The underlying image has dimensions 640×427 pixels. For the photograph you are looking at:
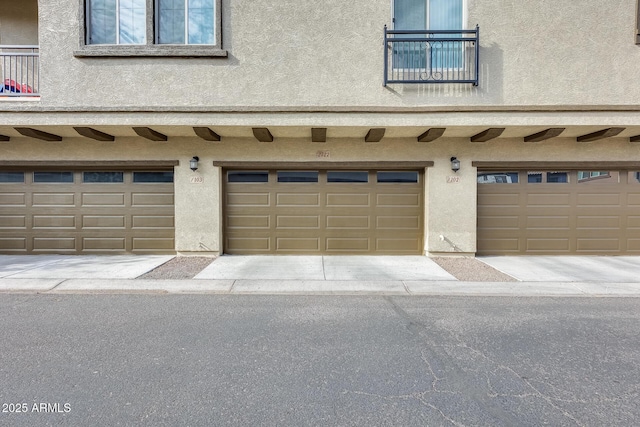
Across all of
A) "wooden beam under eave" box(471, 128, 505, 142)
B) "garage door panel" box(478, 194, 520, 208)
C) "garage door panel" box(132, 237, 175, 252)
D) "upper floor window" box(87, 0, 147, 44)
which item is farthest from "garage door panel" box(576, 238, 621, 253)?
"upper floor window" box(87, 0, 147, 44)

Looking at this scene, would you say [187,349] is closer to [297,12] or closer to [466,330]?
[466,330]

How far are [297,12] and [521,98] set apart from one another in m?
5.26

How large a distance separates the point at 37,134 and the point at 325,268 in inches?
303

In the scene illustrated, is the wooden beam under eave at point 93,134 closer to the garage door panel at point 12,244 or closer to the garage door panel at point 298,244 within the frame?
the garage door panel at point 12,244

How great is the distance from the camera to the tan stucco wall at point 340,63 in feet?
21.3

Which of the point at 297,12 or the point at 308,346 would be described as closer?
the point at 308,346

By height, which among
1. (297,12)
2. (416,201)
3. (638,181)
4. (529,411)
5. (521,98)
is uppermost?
(297,12)

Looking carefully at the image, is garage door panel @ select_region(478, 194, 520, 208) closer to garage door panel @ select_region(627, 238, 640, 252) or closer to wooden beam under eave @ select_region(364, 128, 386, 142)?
garage door panel @ select_region(627, 238, 640, 252)

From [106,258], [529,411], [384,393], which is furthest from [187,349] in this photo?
[106,258]

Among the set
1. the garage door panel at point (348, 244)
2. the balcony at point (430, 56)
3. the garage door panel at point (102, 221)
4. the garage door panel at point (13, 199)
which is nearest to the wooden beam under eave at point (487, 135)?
the balcony at point (430, 56)

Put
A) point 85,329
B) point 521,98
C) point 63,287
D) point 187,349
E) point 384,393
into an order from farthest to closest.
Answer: point 521,98 < point 63,287 < point 85,329 < point 187,349 < point 384,393

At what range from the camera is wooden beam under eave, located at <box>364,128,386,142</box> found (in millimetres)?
7077

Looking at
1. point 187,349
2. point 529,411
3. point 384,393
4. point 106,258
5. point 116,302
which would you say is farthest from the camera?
point 106,258

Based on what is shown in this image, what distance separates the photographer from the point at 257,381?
279cm
